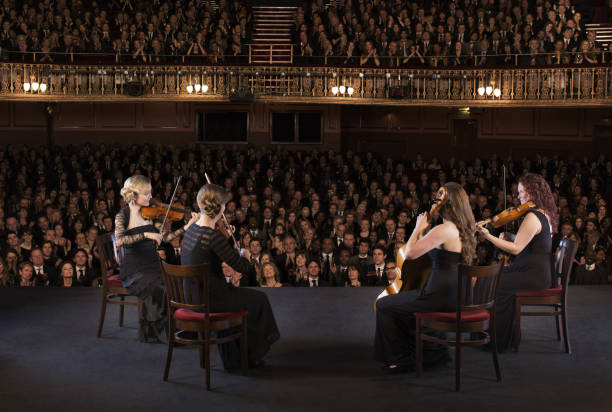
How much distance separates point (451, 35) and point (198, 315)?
39.0 feet

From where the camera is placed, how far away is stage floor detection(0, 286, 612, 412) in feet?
13.0

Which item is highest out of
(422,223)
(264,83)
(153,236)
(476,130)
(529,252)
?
(264,83)

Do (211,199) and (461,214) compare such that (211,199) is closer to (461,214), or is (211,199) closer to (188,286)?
(188,286)

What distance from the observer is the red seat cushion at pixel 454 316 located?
4211 millimetres

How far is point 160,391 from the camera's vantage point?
4.10 m

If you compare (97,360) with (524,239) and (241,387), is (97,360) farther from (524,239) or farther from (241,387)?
Result: (524,239)

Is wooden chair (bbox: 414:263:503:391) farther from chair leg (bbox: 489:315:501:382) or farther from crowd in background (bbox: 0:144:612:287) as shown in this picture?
crowd in background (bbox: 0:144:612:287)

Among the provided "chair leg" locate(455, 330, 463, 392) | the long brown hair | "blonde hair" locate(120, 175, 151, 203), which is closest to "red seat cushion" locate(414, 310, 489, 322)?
"chair leg" locate(455, 330, 463, 392)

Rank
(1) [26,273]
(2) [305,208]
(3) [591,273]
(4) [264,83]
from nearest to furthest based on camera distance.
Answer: (1) [26,273]
(3) [591,273]
(2) [305,208]
(4) [264,83]

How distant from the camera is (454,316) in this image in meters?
4.24

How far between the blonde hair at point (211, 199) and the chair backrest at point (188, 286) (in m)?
0.37

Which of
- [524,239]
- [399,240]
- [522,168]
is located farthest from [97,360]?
[522,168]

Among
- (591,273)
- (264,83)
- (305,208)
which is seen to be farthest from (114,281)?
(264,83)

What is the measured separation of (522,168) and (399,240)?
19.1ft
